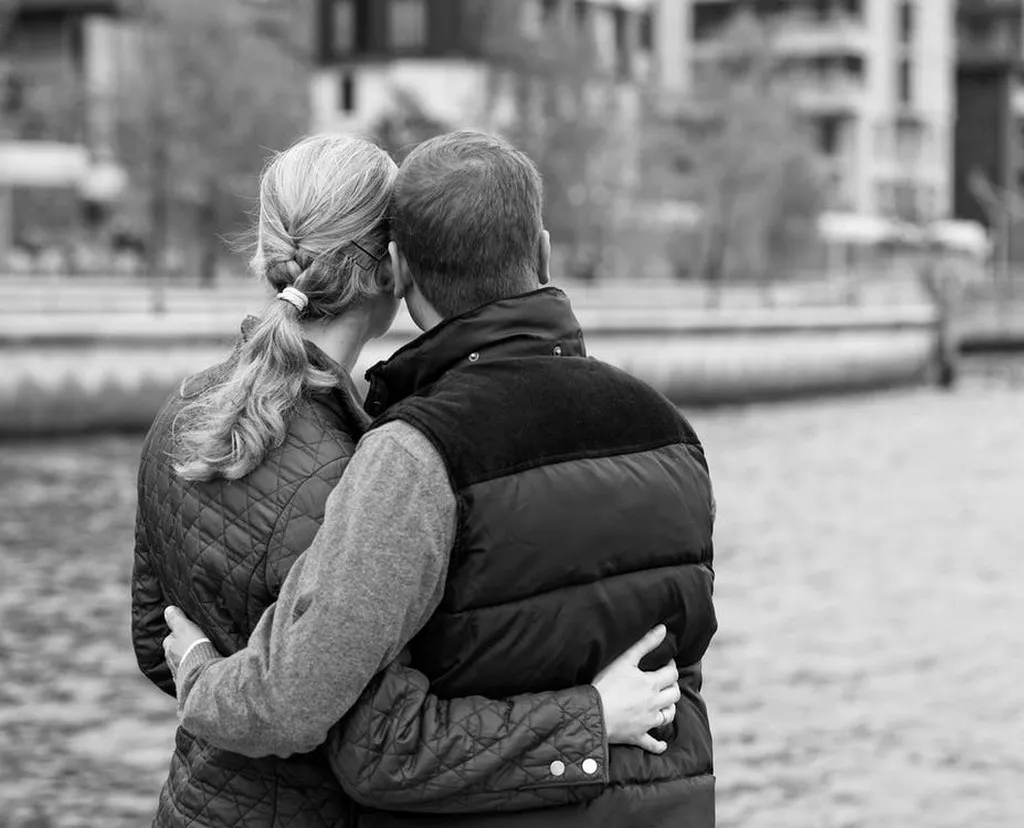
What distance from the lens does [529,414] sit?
9.15 feet

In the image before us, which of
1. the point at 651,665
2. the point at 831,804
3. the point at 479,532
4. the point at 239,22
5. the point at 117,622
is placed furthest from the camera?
the point at 239,22

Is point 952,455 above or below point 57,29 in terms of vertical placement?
below

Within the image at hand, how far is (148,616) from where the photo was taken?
3.34 m

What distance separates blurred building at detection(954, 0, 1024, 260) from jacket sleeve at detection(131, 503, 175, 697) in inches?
3722

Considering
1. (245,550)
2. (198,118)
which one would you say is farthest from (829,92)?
(245,550)

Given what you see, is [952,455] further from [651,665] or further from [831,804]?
[651,665]

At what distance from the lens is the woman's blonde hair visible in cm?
292

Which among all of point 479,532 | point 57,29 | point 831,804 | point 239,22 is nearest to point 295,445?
point 479,532

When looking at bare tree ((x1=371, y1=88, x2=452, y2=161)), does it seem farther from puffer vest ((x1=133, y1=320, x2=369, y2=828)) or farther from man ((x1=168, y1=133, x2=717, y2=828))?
man ((x1=168, y1=133, x2=717, y2=828))

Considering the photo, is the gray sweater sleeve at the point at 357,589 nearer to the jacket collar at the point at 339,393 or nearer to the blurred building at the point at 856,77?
the jacket collar at the point at 339,393

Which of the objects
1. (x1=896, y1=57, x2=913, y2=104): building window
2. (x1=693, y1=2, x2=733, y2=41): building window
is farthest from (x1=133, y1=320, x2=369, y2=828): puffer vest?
(x1=896, y1=57, x2=913, y2=104): building window

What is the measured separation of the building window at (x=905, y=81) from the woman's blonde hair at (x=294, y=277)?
92384 mm

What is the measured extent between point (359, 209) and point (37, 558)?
13904 mm

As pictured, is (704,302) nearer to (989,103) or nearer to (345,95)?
(345,95)
